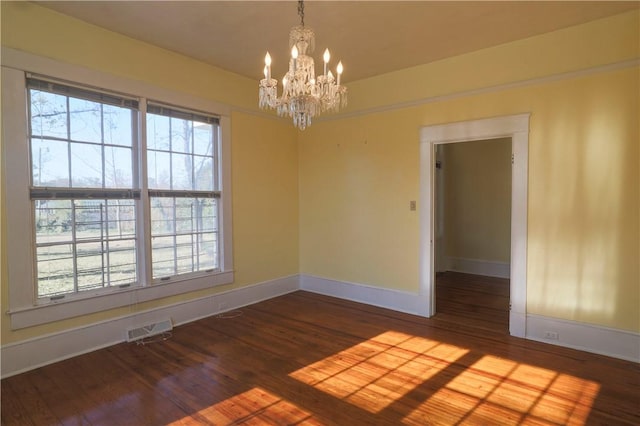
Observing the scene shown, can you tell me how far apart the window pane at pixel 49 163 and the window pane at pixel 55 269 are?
0.58 m

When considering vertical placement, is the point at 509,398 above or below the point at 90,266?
below

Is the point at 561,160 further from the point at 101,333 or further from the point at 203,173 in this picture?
the point at 101,333

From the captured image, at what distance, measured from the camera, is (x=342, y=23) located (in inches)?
124

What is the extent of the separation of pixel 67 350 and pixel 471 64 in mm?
4997

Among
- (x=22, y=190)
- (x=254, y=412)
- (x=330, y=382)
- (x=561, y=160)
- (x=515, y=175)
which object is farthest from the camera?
(x=515, y=175)

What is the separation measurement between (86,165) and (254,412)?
8.78 ft

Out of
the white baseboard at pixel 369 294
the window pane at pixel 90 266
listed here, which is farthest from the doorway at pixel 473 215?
the window pane at pixel 90 266

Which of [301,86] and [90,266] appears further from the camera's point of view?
[90,266]

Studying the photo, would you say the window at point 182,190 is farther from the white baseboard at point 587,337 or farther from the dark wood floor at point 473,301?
the white baseboard at point 587,337

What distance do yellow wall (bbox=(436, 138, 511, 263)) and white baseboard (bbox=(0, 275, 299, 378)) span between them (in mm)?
4263

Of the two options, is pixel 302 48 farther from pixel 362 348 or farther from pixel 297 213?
pixel 297 213

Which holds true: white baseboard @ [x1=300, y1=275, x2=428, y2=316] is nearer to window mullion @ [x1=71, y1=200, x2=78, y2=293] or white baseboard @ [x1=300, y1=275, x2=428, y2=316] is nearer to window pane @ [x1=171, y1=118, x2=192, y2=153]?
window pane @ [x1=171, y1=118, x2=192, y2=153]

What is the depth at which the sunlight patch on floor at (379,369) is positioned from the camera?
2.59 metres

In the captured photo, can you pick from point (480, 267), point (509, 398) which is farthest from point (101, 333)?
point (480, 267)
